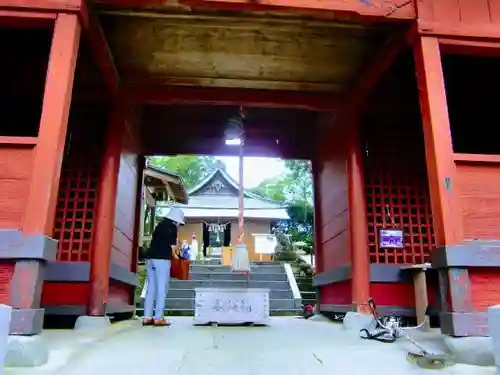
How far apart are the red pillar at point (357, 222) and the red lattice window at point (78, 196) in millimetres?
3368

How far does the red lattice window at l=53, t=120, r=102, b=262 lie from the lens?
216 inches

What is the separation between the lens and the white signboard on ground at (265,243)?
21.5 m

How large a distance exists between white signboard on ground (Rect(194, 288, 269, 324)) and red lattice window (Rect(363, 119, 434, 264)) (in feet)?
5.83

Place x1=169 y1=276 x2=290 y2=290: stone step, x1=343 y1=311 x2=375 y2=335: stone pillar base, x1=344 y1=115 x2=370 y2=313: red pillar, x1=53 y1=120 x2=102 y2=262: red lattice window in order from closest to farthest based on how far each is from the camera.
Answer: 1. x1=343 y1=311 x2=375 y2=335: stone pillar base
2. x1=344 y1=115 x2=370 y2=313: red pillar
3. x1=53 y1=120 x2=102 y2=262: red lattice window
4. x1=169 y1=276 x2=290 y2=290: stone step

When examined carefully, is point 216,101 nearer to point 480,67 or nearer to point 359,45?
point 359,45

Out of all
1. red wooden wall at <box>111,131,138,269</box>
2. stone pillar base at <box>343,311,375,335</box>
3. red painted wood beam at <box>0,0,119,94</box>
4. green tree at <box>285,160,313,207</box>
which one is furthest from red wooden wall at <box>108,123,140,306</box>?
green tree at <box>285,160,313,207</box>

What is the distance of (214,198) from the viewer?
2594 cm

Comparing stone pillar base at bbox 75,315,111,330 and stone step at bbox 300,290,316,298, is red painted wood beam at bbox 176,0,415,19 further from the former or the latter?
stone step at bbox 300,290,316,298

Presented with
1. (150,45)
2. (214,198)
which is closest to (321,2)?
(150,45)

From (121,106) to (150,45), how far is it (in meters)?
1.05

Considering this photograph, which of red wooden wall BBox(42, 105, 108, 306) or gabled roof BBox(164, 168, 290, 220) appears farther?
gabled roof BBox(164, 168, 290, 220)

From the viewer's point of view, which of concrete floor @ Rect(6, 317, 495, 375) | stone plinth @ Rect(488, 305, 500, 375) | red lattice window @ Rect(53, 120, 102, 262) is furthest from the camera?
red lattice window @ Rect(53, 120, 102, 262)

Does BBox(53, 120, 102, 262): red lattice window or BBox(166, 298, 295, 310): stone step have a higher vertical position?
BBox(53, 120, 102, 262): red lattice window

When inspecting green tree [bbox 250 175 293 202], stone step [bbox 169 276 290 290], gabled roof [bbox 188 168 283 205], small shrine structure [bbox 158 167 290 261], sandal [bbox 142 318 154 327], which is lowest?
sandal [bbox 142 318 154 327]
